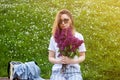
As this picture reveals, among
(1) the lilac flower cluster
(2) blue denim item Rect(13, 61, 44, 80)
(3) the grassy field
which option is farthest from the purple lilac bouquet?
(3) the grassy field

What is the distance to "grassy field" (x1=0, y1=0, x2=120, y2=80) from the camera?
1460 cm

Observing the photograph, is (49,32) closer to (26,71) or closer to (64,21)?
(26,71)

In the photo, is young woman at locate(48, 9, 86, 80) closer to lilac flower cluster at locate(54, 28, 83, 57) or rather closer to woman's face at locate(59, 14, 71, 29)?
woman's face at locate(59, 14, 71, 29)

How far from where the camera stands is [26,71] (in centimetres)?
1037

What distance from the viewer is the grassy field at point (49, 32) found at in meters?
14.6

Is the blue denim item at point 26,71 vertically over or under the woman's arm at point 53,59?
under

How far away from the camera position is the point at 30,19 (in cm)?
1856

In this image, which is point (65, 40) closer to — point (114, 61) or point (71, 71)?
point (71, 71)

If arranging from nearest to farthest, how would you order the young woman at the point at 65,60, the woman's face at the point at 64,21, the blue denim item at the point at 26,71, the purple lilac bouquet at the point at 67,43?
the purple lilac bouquet at the point at 67,43 → the young woman at the point at 65,60 → the woman's face at the point at 64,21 → the blue denim item at the point at 26,71

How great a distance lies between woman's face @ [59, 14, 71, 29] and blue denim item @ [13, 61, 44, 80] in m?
2.28

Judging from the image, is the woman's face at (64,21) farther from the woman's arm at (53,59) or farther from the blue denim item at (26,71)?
the blue denim item at (26,71)

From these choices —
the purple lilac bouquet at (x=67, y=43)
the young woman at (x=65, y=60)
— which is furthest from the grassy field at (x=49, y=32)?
the purple lilac bouquet at (x=67, y=43)

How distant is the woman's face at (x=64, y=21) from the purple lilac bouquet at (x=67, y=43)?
0.90ft

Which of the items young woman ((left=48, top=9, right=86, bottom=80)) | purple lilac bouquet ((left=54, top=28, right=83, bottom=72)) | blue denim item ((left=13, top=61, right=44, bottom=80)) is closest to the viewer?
purple lilac bouquet ((left=54, top=28, right=83, bottom=72))
